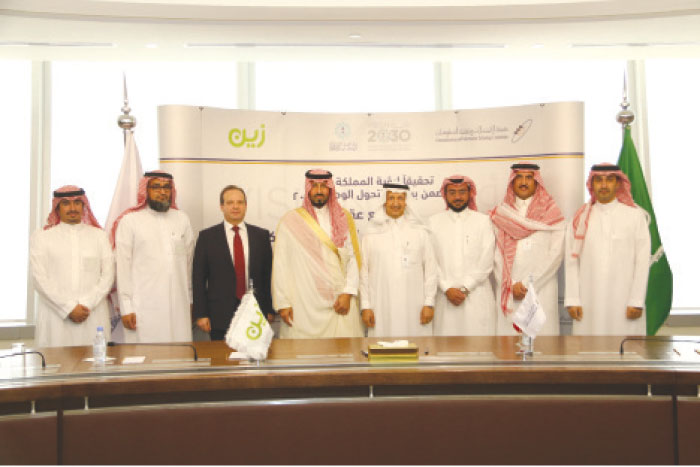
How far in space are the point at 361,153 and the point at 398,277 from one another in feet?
4.31

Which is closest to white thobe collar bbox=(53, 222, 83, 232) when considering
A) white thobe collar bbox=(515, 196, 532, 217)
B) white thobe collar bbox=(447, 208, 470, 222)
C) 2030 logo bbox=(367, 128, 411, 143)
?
2030 logo bbox=(367, 128, 411, 143)

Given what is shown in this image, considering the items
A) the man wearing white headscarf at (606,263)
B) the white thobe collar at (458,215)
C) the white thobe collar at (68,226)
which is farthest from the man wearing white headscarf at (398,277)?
the white thobe collar at (68,226)

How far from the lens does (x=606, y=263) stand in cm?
522

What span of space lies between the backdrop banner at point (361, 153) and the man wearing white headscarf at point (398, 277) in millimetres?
722

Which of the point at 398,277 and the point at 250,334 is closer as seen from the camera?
the point at 250,334

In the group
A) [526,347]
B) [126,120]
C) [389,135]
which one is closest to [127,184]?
[126,120]

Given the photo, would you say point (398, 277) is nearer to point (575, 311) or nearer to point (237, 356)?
point (575, 311)

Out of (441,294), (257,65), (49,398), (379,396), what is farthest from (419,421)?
(257,65)

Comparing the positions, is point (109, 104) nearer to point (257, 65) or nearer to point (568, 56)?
point (257, 65)

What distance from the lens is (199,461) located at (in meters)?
2.84

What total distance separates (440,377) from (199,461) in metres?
0.98

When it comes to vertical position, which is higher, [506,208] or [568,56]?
[568,56]

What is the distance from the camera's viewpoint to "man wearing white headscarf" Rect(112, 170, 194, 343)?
5.20 metres

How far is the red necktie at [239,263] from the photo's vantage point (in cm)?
523
